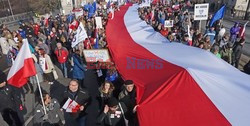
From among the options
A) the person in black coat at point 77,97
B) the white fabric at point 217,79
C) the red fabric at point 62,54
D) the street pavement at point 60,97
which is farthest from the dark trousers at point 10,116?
the white fabric at point 217,79

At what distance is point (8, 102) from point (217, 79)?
170 inches

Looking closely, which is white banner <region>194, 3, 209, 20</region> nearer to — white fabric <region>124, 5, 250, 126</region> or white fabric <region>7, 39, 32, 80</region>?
white fabric <region>124, 5, 250, 126</region>

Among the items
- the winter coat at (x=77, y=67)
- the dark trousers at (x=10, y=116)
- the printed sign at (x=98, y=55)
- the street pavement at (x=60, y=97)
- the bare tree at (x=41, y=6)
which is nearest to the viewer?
the dark trousers at (x=10, y=116)

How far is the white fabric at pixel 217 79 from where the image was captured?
11.5ft

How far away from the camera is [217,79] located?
427 centimetres

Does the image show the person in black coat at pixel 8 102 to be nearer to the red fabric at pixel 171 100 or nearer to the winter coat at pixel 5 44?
the red fabric at pixel 171 100

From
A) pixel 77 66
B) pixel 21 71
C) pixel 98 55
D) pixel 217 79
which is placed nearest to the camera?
pixel 217 79

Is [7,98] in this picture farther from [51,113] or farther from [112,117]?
[112,117]

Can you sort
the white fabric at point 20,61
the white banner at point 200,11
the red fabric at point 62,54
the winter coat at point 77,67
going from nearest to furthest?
the white fabric at point 20,61 → the winter coat at point 77,67 → the red fabric at point 62,54 → the white banner at point 200,11

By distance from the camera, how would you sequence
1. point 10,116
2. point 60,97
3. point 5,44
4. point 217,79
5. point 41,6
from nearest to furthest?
point 217,79 < point 10,116 < point 60,97 < point 5,44 < point 41,6

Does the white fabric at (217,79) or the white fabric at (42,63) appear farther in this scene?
the white fabric at (42,63)

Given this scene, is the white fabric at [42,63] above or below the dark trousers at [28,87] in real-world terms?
above

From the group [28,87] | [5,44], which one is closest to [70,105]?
[28,87]

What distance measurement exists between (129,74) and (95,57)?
5.88ft
